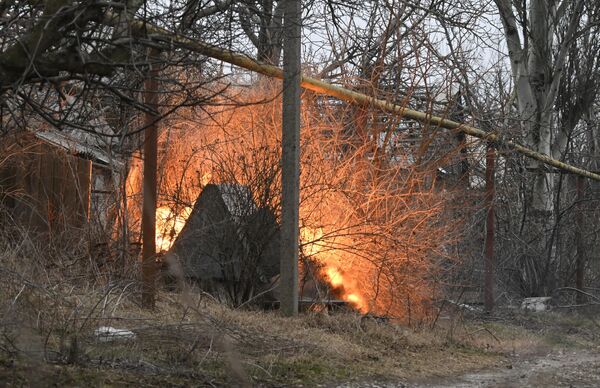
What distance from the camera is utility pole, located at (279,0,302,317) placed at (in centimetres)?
Answer: 909

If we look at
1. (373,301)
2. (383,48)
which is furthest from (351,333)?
(383,48)

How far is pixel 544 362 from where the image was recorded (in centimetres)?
929

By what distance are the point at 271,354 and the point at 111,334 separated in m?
1.34

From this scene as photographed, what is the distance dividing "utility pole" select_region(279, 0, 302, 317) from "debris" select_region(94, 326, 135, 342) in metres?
2.75

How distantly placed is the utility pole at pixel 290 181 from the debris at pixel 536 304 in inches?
294

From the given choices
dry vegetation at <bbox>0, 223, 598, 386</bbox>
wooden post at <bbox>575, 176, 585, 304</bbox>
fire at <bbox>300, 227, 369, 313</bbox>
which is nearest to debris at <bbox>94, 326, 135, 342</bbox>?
dry vegetation at <bbox>0, 223, 598, 386</bbox>

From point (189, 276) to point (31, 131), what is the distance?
103 inches

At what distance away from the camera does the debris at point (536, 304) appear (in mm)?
15606

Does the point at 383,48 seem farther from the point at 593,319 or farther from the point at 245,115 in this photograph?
the point at 593,319

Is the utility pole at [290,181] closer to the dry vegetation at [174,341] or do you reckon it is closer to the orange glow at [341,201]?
the dry vegetation at [174,341]

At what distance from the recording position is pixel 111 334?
6430 mm

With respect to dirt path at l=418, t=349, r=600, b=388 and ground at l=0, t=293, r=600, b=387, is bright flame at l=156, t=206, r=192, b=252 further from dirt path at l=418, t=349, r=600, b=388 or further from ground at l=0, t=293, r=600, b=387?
dirt path at l=418, t=349, r=600, b=388

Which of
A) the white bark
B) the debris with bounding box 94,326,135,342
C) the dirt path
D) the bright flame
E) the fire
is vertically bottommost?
the dirt path

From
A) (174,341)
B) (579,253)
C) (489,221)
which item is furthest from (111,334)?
(579,253)
